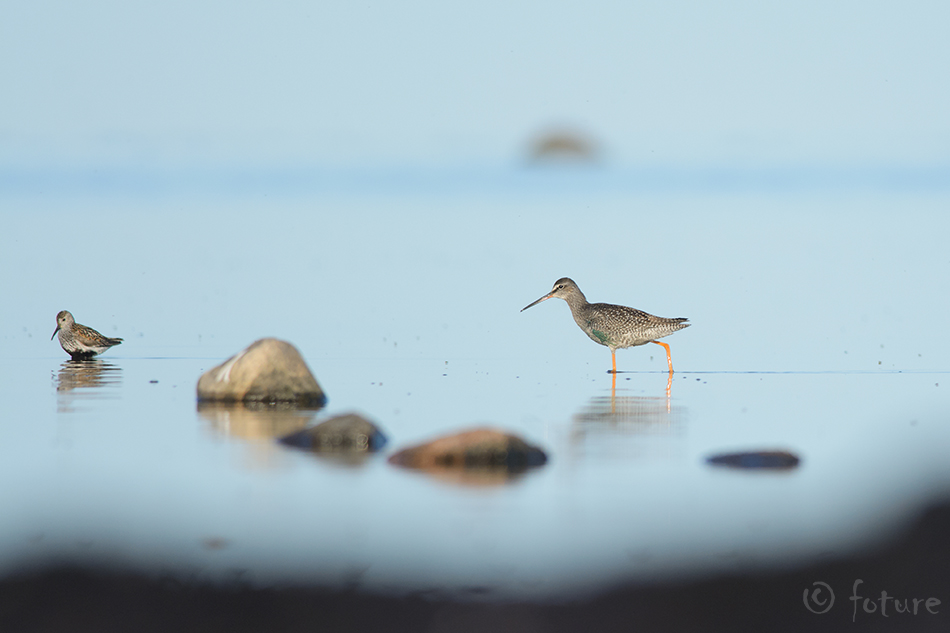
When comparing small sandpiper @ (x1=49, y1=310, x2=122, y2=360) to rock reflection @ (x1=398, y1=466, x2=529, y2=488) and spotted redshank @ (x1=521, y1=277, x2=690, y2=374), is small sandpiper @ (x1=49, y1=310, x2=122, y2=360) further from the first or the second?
rock reflection @ (x1=398, y1=466, x2=529, y2=488)

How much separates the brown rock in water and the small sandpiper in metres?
6.05

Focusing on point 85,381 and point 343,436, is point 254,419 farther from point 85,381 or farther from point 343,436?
point 85,381

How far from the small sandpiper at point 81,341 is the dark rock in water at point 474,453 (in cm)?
1085

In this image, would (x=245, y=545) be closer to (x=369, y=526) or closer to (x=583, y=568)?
(x=369, y=526)

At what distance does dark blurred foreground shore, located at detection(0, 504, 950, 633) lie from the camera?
24.0ft

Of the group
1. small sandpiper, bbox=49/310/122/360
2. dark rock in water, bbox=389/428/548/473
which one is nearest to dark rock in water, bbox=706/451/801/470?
dark rock in water, bbox=389/428/548/473

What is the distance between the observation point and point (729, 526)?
366 inches

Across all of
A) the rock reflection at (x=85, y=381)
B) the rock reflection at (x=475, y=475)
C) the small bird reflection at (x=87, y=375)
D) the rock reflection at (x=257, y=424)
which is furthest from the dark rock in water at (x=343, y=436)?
the small bird reflection at (x=87, y=375)

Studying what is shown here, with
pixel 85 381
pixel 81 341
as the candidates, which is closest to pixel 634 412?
pixel 85 381

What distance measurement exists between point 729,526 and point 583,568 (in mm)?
1643

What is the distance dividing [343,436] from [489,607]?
4.83 metres

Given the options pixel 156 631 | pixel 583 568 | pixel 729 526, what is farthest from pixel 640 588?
pixel 156 631

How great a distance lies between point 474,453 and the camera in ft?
36.2

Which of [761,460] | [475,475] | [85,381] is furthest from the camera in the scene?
[85,381]
